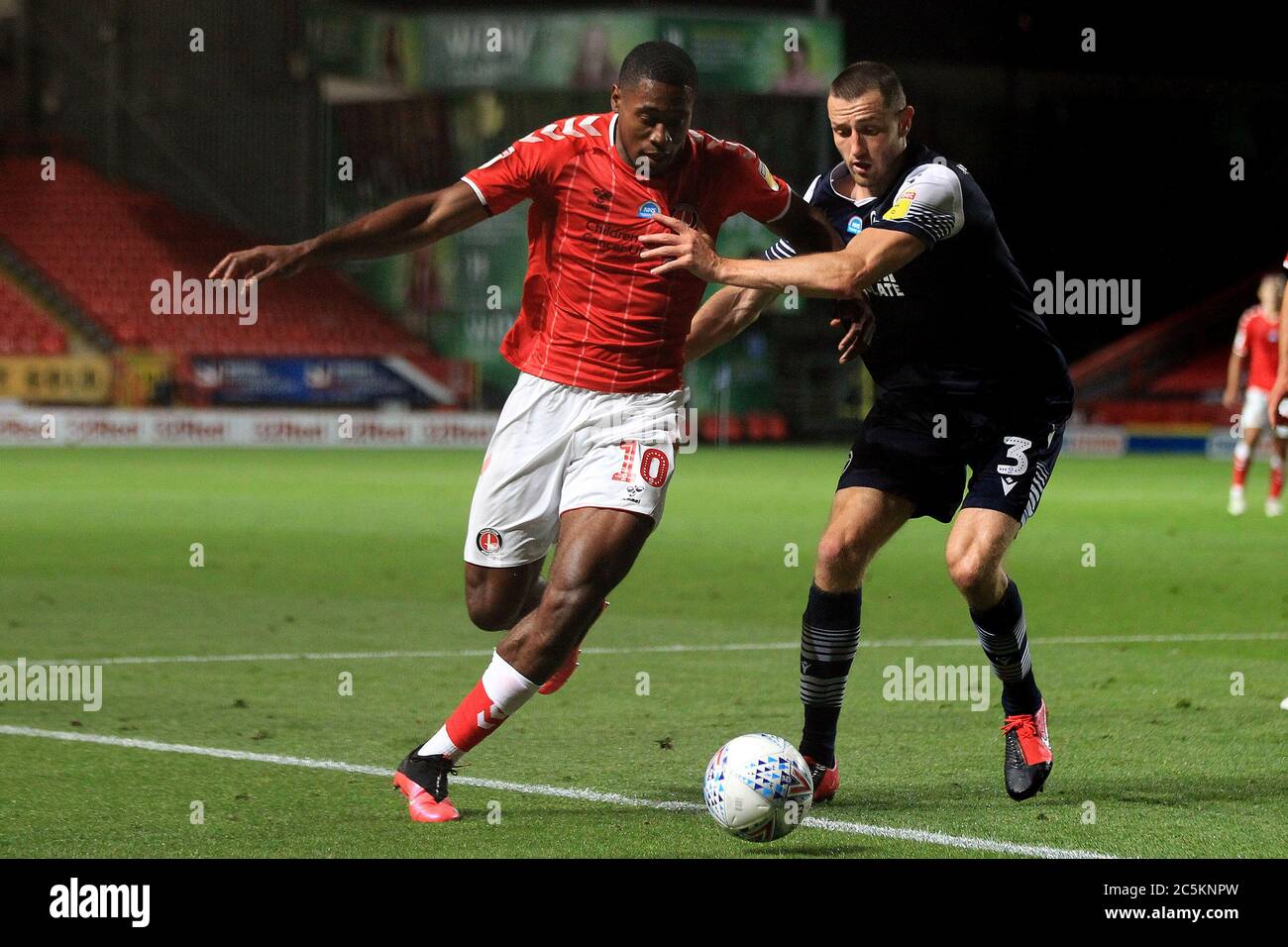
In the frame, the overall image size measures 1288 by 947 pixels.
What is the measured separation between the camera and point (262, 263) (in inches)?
207

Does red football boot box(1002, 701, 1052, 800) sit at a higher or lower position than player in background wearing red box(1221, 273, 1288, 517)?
lower

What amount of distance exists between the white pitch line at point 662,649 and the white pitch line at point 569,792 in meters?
1.89

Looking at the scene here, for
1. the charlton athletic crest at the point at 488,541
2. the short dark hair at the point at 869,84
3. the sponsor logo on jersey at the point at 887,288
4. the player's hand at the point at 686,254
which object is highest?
the short dark hair at the point at 869,84

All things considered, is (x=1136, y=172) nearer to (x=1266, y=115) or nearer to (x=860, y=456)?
(x=1266, y=115)

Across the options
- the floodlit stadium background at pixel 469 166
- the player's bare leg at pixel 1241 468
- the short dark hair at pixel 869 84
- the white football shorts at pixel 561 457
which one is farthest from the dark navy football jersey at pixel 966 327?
the floodlit stadium background at pixel 469 166

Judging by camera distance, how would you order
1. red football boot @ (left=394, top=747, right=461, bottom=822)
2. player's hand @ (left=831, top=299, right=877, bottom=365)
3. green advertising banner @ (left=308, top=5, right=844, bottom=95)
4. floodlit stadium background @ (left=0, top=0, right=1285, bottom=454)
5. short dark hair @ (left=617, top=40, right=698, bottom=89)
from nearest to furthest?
1. red football boot @ (left=394, top=747, right=461, bottom=822)
2. short dark hair @ (left=617, top=40, right=698, bottom=89)
3. player's hand @ (left=831, top=299, right=877, bottom=365)
4. green advertising banner @ (left=308, top=5, right=844, bottom=95)
5. floodlit stadium background @ (left=0, top=0, right=1285, bottom=454)

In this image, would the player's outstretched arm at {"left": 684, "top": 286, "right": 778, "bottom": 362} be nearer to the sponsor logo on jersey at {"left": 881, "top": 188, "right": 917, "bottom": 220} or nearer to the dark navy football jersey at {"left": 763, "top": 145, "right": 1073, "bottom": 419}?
the dark navy football jersey at {"left": 763, "top": 145, "right": 1073, "bottom": 419}

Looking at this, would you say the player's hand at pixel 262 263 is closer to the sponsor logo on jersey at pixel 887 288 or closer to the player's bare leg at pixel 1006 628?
the sponsor logo on jersey at pixel 887 288

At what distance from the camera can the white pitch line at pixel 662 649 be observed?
8.87 meters

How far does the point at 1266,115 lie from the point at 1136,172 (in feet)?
13.3

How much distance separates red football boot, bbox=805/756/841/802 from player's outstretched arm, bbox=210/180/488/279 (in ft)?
6.47

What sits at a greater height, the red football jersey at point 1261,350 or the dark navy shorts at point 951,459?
the red football jersey at point 1261,350

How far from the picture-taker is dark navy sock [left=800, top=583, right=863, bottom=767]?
232 inches

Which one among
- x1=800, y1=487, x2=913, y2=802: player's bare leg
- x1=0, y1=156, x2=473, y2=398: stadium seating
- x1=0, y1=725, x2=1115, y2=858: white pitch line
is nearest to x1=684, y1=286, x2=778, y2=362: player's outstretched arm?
x1=800, y1=487, x2=913, y2=802: player's bare leg
